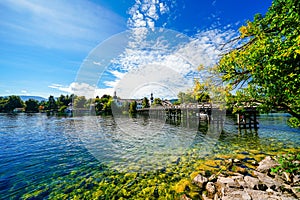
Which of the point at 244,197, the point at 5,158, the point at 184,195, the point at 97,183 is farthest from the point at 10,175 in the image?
the point at 244,197

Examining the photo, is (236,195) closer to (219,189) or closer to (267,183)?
(219,189)

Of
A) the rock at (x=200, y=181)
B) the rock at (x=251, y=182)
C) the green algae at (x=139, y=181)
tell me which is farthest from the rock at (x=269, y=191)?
the green algae at (x=139, y=181)

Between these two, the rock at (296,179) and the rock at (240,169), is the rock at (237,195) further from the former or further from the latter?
the rock at (240,169)

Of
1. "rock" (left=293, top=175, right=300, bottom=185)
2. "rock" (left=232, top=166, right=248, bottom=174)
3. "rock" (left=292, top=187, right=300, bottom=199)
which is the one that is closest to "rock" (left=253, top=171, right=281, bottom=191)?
"rock" (left=292, top=187, right=300, bottom=199)

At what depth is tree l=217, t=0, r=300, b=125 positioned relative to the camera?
4199 mm

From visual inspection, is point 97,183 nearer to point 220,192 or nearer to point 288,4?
point 220,192

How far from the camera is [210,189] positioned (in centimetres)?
575

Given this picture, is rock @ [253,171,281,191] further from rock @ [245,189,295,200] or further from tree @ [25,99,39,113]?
tree @ [25,99,39,113]

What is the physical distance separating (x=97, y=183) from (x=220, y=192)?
5214mm

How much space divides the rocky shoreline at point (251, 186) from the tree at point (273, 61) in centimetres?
270

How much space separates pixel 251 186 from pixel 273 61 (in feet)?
15.0

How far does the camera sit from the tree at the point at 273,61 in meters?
4.20

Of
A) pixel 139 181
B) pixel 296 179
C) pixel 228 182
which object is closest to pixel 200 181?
pixel 228 182

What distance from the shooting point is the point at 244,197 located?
4.85 metres
